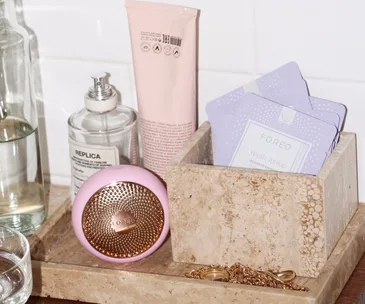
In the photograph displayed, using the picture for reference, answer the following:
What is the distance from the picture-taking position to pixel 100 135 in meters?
0.93

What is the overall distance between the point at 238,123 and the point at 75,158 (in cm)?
17

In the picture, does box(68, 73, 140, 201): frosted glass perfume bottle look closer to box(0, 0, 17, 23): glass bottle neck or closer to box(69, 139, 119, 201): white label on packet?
box(69, 139, 119, 201): white label on packet

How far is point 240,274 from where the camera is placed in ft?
2.74

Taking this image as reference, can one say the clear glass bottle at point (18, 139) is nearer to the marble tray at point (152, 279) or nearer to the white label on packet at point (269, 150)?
the marble tray at point (152, 279)

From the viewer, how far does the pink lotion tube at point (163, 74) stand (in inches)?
34.1

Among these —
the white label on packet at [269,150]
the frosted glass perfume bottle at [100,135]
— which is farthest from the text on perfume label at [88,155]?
the white label on packet at [269,150]

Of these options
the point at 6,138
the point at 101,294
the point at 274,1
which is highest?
the point at 274,1

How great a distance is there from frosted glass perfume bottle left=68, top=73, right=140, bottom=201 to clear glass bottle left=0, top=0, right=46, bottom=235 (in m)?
0.04

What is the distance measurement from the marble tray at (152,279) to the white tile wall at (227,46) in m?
0.12

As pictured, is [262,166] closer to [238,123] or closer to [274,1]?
[238,123]

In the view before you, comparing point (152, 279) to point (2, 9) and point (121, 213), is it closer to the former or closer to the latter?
point (121, 213)

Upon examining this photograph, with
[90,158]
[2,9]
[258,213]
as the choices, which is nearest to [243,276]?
[258,213]

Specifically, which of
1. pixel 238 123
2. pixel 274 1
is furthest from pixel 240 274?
pixel 274 1

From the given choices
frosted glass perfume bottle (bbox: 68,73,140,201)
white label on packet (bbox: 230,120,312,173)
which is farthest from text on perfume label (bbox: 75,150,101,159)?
white label on packet (bbox: 230,120,312,173)
